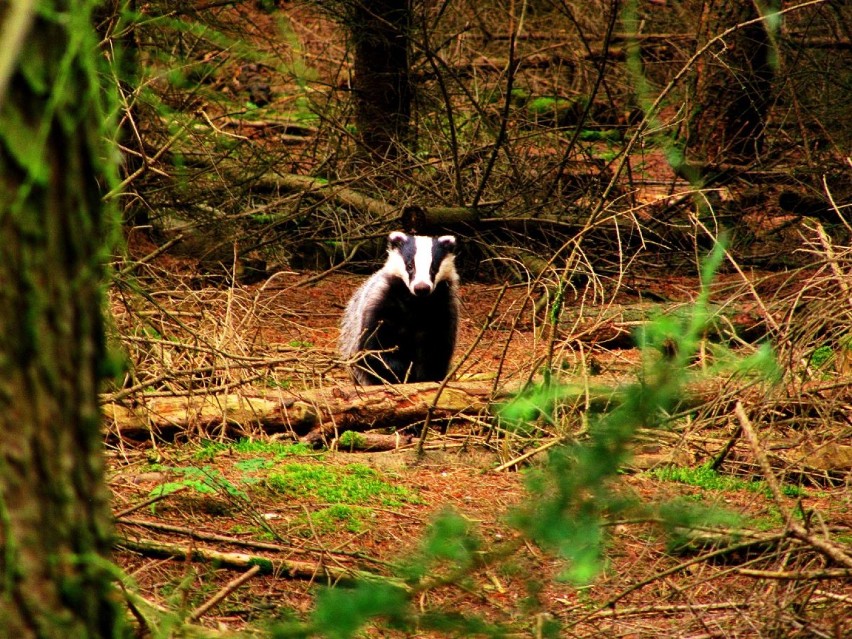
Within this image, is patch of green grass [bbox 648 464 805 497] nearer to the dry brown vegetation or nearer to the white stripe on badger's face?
the dry brown vegetation

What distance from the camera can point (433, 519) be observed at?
3.16m

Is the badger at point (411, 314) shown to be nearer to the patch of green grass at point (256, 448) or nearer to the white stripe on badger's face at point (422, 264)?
the white stripe on badger's face at point (422, 264)

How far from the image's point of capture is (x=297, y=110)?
11867 millimetres

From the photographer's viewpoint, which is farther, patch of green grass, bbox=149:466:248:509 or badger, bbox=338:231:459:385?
badger, bbox=338:231:459:385

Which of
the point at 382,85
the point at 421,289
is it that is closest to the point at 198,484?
the point at 421,289

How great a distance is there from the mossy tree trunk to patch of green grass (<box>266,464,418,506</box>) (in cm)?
221

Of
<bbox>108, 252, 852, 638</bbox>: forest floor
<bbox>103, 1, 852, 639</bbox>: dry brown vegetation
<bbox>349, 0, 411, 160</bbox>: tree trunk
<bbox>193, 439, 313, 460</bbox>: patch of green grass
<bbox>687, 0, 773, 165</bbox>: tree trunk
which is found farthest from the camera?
<bbox>349, 0, 411, 160</bbox>: tree trunk

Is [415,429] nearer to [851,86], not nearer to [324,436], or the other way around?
[324,436]

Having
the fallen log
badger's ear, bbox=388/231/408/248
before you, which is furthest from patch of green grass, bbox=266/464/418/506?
badger's ear, bbox=388/231/408/248

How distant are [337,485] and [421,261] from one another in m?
2.73

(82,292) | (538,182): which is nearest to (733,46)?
(538,182)

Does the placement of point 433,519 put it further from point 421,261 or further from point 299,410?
point 421,261

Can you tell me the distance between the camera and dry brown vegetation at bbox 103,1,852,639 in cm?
257

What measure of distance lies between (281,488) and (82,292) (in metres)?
2.35
